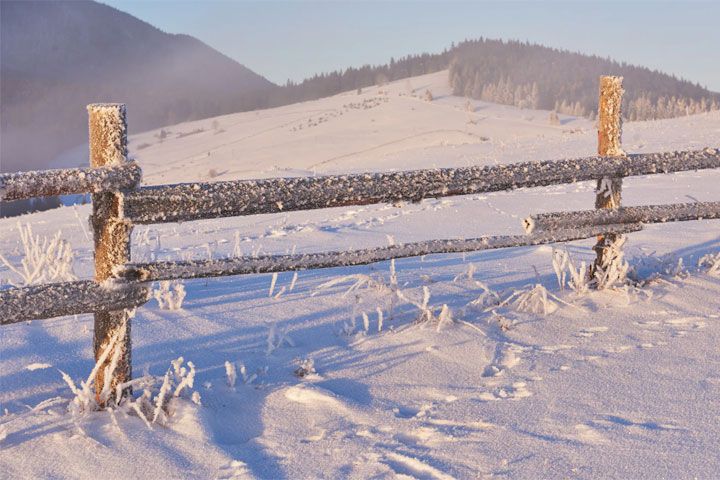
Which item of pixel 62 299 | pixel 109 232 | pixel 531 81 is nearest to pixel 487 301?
pixel 109 232

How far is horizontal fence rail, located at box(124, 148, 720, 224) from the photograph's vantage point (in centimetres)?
281

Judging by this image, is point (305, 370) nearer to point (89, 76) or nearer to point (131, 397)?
point (131, 397)

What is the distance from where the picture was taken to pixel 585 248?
642 centimetres

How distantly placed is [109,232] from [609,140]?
3.26 meters

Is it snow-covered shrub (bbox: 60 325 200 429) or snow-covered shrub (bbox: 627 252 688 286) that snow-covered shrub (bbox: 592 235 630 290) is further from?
snow-covered shrub (bbox: 60 325 200 429)

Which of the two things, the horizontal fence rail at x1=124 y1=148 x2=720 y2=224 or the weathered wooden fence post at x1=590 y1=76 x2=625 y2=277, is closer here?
the horizontal fence rail at x1=124 y1=148 x2=720 y2=224

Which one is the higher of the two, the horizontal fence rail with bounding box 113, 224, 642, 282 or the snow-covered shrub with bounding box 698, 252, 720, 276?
the horizontal fence rail with bounding box 113, 224, 642, 282

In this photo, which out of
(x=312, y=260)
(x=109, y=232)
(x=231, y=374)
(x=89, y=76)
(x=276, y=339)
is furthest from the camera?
(x=89, y=76)

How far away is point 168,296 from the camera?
420 centimetres

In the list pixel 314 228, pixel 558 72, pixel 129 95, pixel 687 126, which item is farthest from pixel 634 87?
pixel 129 95

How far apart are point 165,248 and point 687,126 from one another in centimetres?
1646

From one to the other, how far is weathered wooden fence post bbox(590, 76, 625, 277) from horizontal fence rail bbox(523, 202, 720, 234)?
0.11 m

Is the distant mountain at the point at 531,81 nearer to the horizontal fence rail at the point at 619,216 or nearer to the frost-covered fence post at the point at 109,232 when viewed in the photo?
the horizontal fence rail at the point at 619,216

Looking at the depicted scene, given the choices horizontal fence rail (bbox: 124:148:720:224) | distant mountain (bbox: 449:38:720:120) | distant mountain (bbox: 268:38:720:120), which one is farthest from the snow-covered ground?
distant mountain (bbox: 268:38:720:120)
